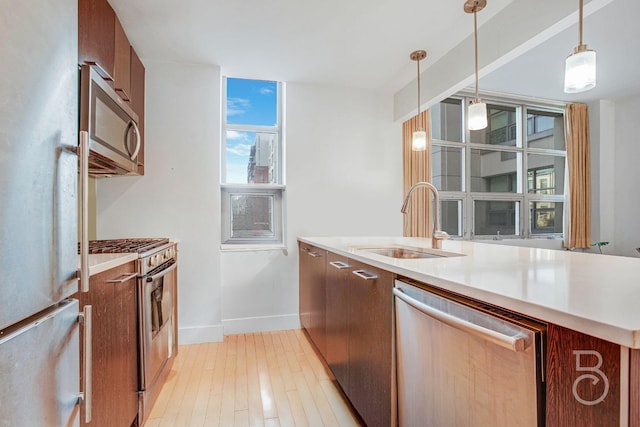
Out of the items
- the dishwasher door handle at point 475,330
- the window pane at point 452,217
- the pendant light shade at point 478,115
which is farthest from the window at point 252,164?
the dishwasher door handle at point 475,330

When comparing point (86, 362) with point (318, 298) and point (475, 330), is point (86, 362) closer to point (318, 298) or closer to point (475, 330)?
point (475, 330)

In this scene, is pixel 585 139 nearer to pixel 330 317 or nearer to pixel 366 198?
pixel 366 198

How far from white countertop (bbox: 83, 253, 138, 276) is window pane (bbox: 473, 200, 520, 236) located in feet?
12.9

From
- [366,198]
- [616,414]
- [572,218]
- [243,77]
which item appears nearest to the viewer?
[616,414]

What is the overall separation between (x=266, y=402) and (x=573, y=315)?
177cm

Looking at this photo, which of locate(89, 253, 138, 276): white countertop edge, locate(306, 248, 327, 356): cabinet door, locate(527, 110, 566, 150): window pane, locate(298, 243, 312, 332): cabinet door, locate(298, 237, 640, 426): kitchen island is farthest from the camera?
locate(527, 110, 566, 150): window pane

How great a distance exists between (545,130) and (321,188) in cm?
360

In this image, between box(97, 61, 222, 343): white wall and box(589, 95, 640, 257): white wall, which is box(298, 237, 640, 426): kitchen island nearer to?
box(97, 61, 222, 343): white wall

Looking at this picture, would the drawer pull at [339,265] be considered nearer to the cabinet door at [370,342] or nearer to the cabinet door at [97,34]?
the cabinet door at [370,342]

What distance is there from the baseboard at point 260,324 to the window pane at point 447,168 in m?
2.43

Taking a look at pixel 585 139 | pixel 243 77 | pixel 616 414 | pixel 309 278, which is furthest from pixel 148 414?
pixel 585 139

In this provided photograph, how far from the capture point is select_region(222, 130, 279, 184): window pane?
313cm

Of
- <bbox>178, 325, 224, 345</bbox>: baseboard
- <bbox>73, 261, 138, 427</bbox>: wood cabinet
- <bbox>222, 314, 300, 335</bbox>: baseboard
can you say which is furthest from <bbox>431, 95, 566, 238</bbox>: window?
<bbox>73, 261, 138, 427</bbox>: wood cabinet

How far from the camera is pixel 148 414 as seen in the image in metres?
1.71
